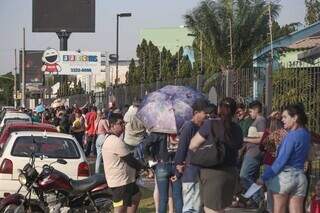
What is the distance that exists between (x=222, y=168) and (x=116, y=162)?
1.86 m

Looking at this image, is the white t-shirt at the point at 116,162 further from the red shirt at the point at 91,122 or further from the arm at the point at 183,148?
the red shirt at the point at 91,122

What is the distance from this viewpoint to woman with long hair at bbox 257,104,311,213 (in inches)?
310

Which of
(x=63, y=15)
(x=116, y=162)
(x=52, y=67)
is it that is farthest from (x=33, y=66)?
(x=116, y=162)

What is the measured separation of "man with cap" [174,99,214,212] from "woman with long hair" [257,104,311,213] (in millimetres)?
937

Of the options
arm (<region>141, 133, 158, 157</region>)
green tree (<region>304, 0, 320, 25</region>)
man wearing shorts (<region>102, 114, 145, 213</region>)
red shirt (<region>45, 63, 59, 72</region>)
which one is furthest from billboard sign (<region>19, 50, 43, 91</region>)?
man wearing shorts (<region>102, 114, 145, 213</region>)

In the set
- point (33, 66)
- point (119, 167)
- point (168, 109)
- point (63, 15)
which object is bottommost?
point (119, 167)

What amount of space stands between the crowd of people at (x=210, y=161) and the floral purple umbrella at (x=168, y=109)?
0.42m

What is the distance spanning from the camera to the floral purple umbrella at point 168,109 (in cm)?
1030

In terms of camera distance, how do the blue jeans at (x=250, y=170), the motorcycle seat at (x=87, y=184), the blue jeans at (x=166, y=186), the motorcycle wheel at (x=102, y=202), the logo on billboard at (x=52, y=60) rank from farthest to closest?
the logo on billboard at (x=52, y=60) → the blue jeans at (x=250, y=170) → the motorcycle wheel at (x=102, y=202) → the motorcycle seat at (x=87, y=184) → the blue jeans at (x=166, y=186)

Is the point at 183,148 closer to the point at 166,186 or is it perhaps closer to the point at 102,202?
the point at 166,186

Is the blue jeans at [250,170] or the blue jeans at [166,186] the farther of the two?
the blue jeans at [250,170]

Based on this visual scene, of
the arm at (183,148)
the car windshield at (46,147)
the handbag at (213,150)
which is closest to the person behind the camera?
the handbag at (213,150)

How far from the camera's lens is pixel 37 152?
468 inches

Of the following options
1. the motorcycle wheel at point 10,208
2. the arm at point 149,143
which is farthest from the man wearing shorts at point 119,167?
the motorcycle wheel at point 10,208
